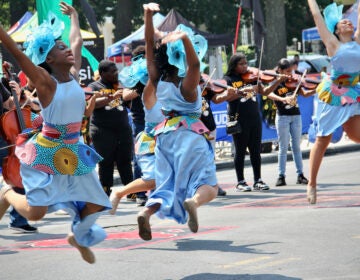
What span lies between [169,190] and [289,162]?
36.0ft

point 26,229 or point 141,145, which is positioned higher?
point 141,145

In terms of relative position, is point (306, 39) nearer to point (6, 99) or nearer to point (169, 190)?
point (6, 99)

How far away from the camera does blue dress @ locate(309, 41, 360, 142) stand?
10.1 meters

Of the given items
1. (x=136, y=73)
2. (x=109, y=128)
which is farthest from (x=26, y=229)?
(x=109, y=128)

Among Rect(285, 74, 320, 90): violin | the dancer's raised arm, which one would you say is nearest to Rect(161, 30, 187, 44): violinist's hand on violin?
the dancer's raised arm

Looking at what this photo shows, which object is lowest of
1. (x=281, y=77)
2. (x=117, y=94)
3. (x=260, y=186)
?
(x=260, y=186)

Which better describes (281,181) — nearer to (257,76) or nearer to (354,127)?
(257,76)

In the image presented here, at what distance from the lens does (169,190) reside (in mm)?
7824

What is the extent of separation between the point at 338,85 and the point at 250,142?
12.1 ft

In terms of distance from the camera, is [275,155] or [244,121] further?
[275,155]

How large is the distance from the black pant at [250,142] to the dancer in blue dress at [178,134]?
18.8 ft

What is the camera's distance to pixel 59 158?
23.5ft

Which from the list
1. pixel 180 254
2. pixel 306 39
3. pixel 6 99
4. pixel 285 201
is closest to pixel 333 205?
pixel 285 201

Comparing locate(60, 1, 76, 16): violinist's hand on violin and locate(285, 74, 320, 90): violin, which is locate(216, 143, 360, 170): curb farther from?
locate(60, 1, 76, 16): violinist's hand on violin
